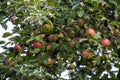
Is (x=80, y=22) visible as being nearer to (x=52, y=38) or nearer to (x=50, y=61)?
(x=52, y=38)

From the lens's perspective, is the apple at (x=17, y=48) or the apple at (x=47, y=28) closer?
the apple at (x=47, y=28)

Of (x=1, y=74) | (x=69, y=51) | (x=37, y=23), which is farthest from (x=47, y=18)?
(x=1, y=74)

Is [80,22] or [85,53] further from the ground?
[80,22]

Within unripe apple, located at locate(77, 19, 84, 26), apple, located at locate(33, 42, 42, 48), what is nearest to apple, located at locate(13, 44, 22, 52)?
apple, located at locate(33, 42, 42, 48)

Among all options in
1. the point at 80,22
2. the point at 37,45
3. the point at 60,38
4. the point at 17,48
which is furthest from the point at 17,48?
the point at 80,22

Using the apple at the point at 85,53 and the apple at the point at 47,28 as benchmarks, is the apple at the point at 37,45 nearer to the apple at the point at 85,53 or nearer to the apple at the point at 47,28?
the apple at the point at 47,28

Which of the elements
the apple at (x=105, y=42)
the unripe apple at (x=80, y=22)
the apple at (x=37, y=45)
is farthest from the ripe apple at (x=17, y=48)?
the apple at (x=105, y=42)

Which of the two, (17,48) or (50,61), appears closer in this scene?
(50,61)

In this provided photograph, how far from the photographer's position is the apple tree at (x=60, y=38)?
2459mm

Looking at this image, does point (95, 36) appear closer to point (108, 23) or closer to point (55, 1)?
point (108, 23)

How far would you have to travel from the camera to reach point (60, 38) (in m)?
2.56

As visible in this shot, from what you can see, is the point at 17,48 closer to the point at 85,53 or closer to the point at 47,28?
the point at 47,28

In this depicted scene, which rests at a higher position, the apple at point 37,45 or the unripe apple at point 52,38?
the unripe apple at point 52,38

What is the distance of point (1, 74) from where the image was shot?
95.8 inches
